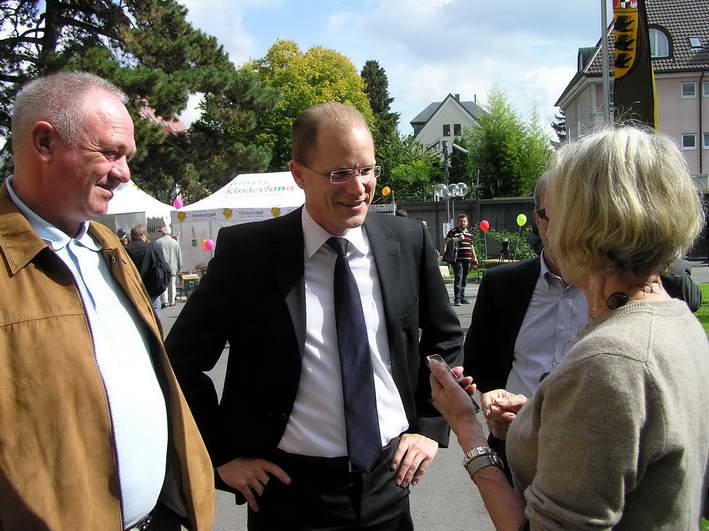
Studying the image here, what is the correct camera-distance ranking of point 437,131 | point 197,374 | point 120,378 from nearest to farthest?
point 120,378
point 197,374
point 437,131

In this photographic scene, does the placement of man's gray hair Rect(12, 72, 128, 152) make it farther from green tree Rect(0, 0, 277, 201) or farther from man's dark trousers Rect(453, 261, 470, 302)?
green tree Rect(0, 0, 277, 201)

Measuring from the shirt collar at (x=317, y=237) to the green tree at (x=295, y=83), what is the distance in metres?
41.3

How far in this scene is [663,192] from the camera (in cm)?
134

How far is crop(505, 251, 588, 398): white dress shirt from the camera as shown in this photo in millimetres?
2598

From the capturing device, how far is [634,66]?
28.3ft

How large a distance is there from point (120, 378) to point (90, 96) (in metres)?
0.79

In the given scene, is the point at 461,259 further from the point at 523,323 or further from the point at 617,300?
the point at 617,300

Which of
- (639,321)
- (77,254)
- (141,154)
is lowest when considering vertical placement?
(639,321)

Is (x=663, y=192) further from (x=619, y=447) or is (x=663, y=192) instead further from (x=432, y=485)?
(x=432, y=485)

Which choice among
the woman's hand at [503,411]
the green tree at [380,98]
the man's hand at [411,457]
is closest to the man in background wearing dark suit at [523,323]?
the man's hand at [411,457]

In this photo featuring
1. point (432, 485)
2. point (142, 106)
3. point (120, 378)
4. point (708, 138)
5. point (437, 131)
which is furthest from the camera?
point (437, 131)

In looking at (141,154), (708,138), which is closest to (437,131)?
(708,138)

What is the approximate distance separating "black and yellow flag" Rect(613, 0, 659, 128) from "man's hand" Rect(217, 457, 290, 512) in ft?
24.5

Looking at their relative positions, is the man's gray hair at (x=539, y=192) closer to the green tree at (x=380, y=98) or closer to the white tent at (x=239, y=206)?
the white tent at (x=239, y=206)
